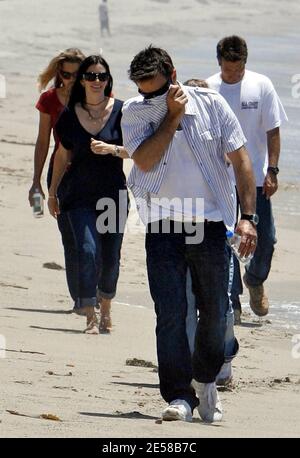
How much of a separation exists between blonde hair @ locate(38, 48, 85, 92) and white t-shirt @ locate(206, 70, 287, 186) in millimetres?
849

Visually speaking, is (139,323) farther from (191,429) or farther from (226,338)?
(191,429)

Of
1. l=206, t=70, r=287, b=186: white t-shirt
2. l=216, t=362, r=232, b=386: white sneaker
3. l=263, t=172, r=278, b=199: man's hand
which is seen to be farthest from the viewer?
l=263, t=172, r=278, b=199: man's hand

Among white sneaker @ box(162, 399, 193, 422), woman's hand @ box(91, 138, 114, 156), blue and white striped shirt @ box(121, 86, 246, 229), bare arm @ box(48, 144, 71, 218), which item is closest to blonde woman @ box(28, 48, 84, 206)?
bare arm @ box(48, 144, 71, 218)

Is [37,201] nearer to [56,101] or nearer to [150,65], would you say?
[56,101]

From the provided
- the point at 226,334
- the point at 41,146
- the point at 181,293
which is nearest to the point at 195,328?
the point at 226,334

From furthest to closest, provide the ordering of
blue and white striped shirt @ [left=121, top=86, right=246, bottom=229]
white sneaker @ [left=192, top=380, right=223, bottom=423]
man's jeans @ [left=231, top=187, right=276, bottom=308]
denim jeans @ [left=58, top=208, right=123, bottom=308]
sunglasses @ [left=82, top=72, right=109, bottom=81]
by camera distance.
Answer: man's jeans @ [left=231, top=187, right=276, bottom=308], denim jeans @ [left=58, top=208, right=123, bottom=308], sunglasses @ [left=82, top=72, right=109, bottom=81], white sneaker @ [left=192, top=380, right=223, bottom=423], blue and white striped shirt @ [left=121, top=86, right=246, bottom=229]

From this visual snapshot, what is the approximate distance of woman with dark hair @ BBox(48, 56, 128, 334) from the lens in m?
8.43

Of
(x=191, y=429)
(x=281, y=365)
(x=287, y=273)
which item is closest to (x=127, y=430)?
(x=191, y=429)

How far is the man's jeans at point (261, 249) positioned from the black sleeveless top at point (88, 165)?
92cm

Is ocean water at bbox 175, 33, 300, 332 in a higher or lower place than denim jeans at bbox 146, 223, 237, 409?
lower

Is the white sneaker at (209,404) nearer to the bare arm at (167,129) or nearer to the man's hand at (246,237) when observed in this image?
the man's hand at (246,237)

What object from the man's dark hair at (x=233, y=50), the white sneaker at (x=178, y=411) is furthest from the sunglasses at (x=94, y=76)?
the white sneaker at (x=178, y=411)

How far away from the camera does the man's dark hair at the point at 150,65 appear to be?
19.8 ft

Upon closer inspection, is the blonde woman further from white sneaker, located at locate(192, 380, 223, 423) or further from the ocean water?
white sneaker, located at locate(192, 380, 223, 423)
